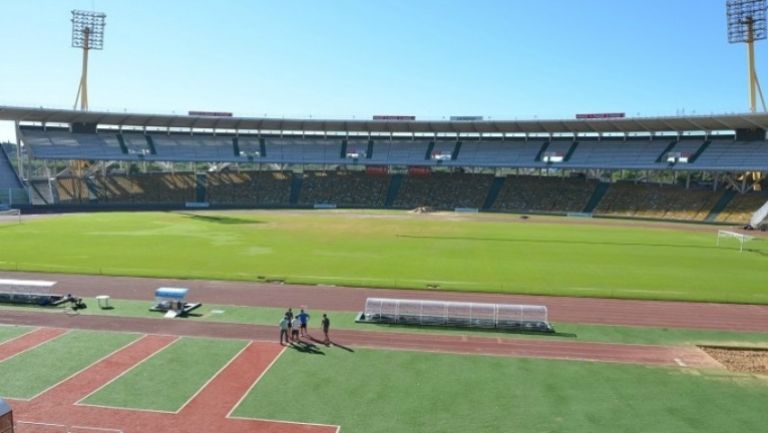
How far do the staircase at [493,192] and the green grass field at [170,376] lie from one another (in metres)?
65.6

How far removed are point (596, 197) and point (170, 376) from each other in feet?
237

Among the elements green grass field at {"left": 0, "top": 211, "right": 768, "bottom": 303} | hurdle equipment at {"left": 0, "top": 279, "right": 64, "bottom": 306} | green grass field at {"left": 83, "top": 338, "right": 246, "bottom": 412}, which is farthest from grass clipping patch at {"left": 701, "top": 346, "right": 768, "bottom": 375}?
hurdle equipment at {"left": 0, "top": 279, "right": 64, "bottom": 306}

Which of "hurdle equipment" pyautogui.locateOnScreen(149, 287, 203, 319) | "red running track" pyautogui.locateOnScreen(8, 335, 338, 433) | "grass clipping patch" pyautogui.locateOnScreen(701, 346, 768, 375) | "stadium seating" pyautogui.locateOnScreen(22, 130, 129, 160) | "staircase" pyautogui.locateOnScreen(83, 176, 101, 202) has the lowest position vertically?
"red running track" pyautogui.locateOnScreen(8, 335, 338, 433)

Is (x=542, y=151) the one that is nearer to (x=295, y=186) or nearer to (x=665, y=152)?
(x=665, y=152)

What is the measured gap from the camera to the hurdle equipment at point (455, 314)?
21384 mm

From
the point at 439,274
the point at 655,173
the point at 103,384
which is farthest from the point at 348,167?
the point at 103,384

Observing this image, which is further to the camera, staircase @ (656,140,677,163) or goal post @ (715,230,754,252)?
staircase @ (656,140,677,163)

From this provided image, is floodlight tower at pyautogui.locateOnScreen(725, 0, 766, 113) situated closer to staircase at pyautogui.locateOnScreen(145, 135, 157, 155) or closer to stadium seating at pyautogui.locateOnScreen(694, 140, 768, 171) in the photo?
stadium seating at pyautogui.locateOnScreen(694, 140, 768, 171)

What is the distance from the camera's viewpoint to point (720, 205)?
6750cm

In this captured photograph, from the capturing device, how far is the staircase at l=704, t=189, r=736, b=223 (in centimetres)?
6569

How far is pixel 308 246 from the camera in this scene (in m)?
41.2

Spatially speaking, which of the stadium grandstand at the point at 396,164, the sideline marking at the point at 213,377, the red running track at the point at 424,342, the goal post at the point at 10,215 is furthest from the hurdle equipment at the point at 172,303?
the stadium grandstand at the point at 396,164

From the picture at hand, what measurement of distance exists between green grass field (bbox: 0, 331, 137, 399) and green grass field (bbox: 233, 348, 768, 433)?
597cm

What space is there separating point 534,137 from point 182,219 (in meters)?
56.5
